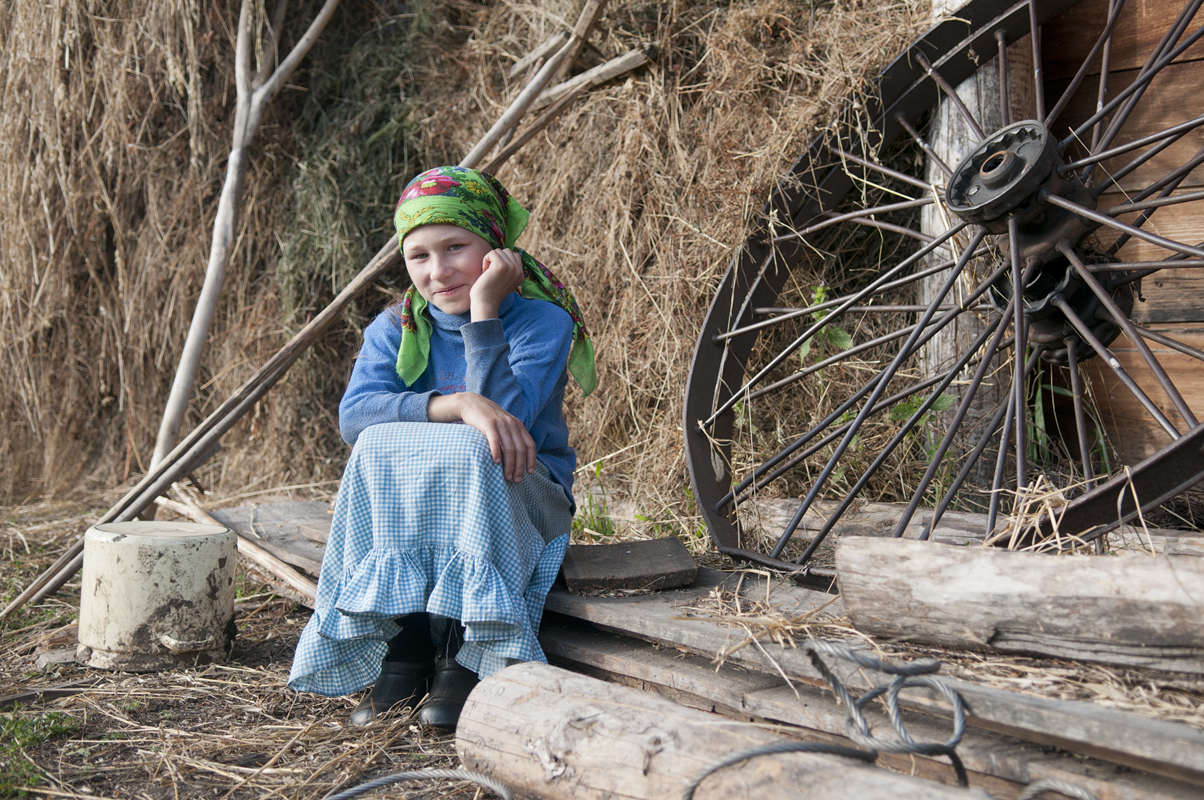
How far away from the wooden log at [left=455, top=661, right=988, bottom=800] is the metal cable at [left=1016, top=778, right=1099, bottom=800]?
14 cm

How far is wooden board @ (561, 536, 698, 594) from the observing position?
2113 mm

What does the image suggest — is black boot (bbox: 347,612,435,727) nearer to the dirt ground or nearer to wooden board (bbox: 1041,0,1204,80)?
the dirt ground

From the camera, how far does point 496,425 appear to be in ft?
6.23

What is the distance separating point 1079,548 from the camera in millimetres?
1732

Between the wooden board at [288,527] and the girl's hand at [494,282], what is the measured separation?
3.68 feet

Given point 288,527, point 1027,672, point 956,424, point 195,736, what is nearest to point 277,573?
point 288,527

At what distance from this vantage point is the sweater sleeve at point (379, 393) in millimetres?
2021

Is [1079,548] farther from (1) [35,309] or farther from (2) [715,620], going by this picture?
(1) [35,309]

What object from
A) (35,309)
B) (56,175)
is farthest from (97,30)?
(35,309)

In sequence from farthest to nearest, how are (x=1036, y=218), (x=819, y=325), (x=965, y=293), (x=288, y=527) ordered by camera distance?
(x=288, y=527) → (x=819, y=325) → (x=965, y=293) → (x=1036, y=218)

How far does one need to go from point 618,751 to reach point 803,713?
38cm

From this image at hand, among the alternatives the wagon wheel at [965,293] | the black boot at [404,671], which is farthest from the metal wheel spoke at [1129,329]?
the black boot at [404,671]

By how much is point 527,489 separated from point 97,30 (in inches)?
151

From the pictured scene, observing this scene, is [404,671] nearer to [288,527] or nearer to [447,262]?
[447,262]
